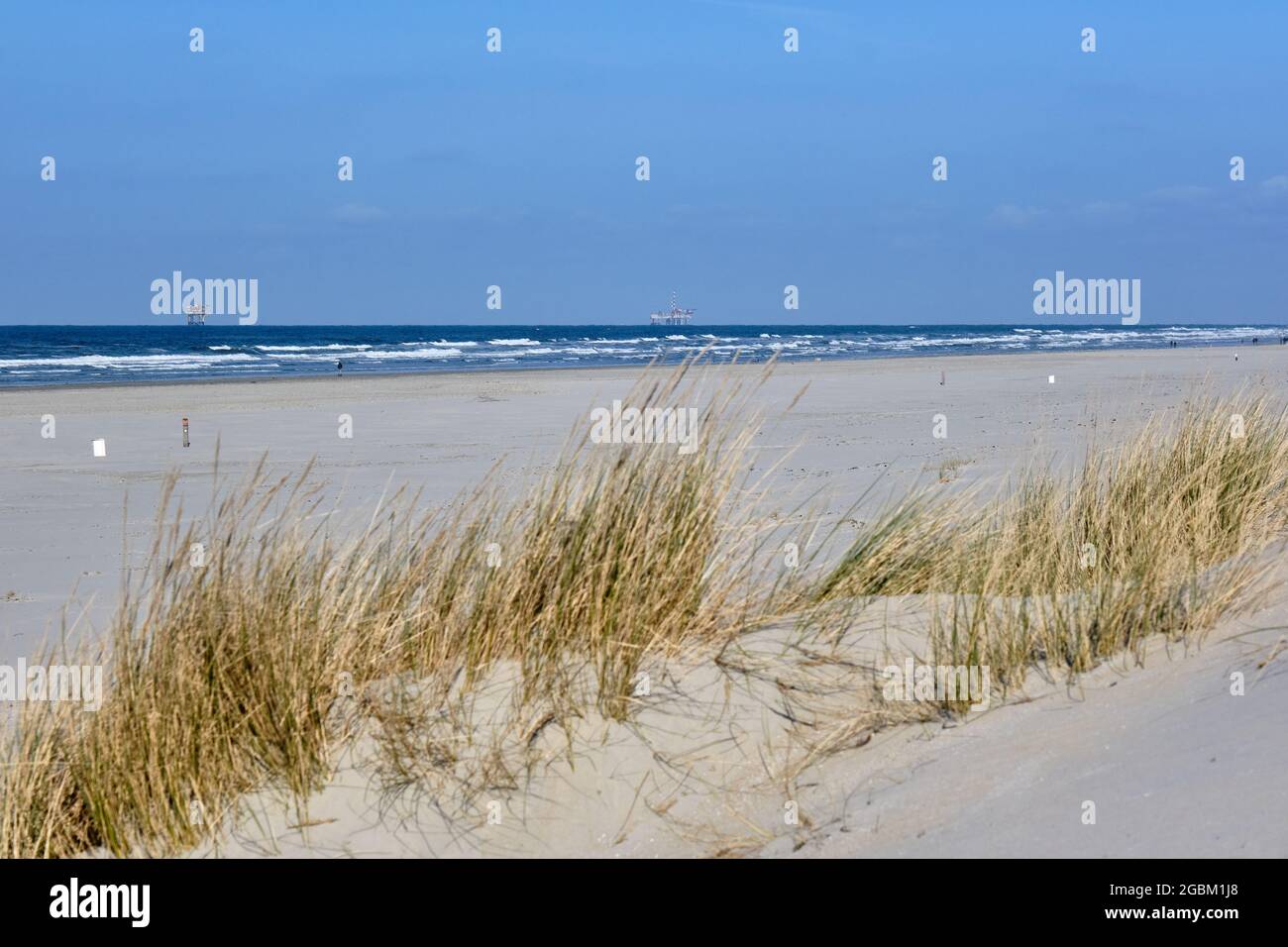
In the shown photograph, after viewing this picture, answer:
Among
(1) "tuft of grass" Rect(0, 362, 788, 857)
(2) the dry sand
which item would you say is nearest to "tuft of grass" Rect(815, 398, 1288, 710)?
(2) the dry sand

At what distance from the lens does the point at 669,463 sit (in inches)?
187

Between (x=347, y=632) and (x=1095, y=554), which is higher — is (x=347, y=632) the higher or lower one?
the lower one

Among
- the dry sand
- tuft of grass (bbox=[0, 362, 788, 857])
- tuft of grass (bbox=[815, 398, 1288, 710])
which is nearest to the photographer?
the dry sand

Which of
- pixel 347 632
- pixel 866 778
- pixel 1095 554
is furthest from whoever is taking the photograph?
pixel 1095 554

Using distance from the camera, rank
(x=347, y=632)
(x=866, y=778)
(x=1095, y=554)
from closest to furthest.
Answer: (x=866, y=778), (x=347, y=632), (x=1095, y=554)

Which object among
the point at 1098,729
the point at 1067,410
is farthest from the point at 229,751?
the point at 1067,410

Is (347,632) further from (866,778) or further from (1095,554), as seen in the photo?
(1095,554)

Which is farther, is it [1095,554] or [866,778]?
[1095,554]

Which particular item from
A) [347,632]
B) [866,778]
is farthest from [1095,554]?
[347,632]

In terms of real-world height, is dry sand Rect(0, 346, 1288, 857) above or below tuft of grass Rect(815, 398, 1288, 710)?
below

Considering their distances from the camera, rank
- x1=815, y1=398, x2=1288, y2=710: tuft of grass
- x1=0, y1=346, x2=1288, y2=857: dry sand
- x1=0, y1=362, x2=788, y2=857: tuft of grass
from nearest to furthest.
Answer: x1=0, y1=346, x2=1288, y2=857: dry sand
x1=0, y1=362, x2=788, y2=857: tuft of grass
x1=815, y1=398, x2=1288, y2=710: tuft of grass

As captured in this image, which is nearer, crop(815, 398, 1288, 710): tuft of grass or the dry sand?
the dry sand

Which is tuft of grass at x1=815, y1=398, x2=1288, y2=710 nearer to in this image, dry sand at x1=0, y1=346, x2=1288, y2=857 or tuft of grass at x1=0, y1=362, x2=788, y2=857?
dry sand at x1=0, y1=346, x2=1288, y2=857
